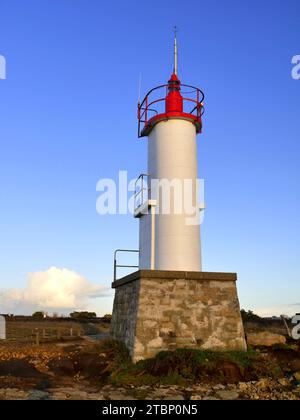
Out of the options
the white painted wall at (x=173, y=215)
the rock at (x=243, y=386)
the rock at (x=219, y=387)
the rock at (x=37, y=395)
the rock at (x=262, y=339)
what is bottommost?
the rock at (x=37, y=395)

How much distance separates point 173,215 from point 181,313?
328 cm

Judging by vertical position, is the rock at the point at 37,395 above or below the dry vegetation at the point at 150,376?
below

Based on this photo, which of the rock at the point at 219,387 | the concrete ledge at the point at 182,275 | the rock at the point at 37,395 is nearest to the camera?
the rock at the point at 37,395

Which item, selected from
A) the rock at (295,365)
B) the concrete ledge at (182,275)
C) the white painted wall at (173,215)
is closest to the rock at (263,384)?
the rock at (295,365)

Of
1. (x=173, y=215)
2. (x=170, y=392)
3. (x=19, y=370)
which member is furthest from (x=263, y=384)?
(x=19, y=370)

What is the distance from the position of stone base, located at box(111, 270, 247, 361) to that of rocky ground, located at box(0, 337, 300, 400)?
2.20 ft

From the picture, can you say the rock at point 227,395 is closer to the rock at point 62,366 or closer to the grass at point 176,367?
the grass at point 176,367

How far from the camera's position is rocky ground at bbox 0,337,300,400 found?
9.59 m

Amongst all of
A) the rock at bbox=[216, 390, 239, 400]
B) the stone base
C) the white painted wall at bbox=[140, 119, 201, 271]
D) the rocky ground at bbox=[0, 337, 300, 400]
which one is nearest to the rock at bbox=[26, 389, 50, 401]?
the rocky ground at bbox=[0, 337, 300, 400]

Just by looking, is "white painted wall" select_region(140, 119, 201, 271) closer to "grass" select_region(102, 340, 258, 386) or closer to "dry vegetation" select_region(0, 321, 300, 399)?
"dry vegetation" select_region(0, 321, 300, 399)

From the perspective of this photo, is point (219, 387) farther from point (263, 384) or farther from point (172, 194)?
point (172, 194)

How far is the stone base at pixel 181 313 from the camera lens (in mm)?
12867

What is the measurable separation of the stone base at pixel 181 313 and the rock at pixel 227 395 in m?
3.21

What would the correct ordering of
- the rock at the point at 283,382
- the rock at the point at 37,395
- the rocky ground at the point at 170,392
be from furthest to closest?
the rock at the point at 283,382, the rocky ground at the point at 170,392, the rock at the point at 37,395
